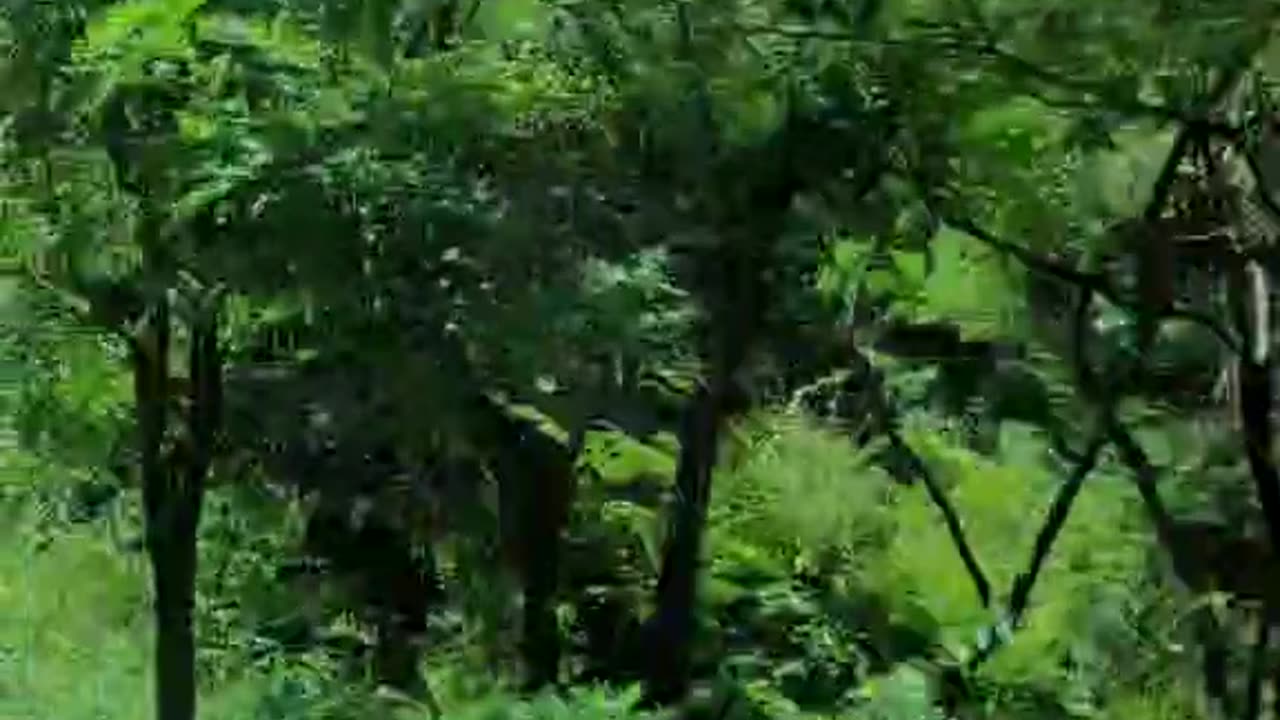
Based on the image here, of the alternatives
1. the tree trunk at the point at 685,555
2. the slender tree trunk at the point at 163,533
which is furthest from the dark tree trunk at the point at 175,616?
the tree trunk at the point at 685,555

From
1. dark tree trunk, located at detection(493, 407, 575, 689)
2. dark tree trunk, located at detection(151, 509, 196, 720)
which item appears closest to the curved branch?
dark tree trunk, located at detection(493, 407, 575, 689)

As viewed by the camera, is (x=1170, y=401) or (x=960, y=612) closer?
(x=1170, y=401)

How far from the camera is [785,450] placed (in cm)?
582

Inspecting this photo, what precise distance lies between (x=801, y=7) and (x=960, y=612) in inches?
92.1

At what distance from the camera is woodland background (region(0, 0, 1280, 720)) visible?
3484 millimetres

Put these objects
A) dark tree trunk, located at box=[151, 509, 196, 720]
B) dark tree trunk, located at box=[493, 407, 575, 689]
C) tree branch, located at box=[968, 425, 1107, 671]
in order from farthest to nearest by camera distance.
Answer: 1. dark tree trunk, located at box=[493, 407, 575, 689]
2. tree branch, located at box=[968, 425, 1107, 671]
3. dark tree trunk, located at box=[151, 509, 196, 720]

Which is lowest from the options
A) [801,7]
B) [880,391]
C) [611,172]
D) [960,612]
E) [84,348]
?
[960,612]

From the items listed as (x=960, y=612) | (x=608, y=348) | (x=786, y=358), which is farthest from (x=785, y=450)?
(x=608, y=348)

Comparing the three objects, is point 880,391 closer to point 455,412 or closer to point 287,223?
point 455,412

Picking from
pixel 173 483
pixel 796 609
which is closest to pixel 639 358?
pixel 173 483

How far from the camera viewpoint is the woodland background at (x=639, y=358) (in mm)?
3484

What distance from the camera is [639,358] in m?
4.54

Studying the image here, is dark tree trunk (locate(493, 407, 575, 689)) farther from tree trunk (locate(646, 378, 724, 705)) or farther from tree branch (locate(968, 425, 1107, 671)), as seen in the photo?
tree branch (locate(968, 425, 1107, 671))

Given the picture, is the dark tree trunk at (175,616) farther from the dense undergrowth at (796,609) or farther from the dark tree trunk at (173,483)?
the dense undergrowth at (796,609)
